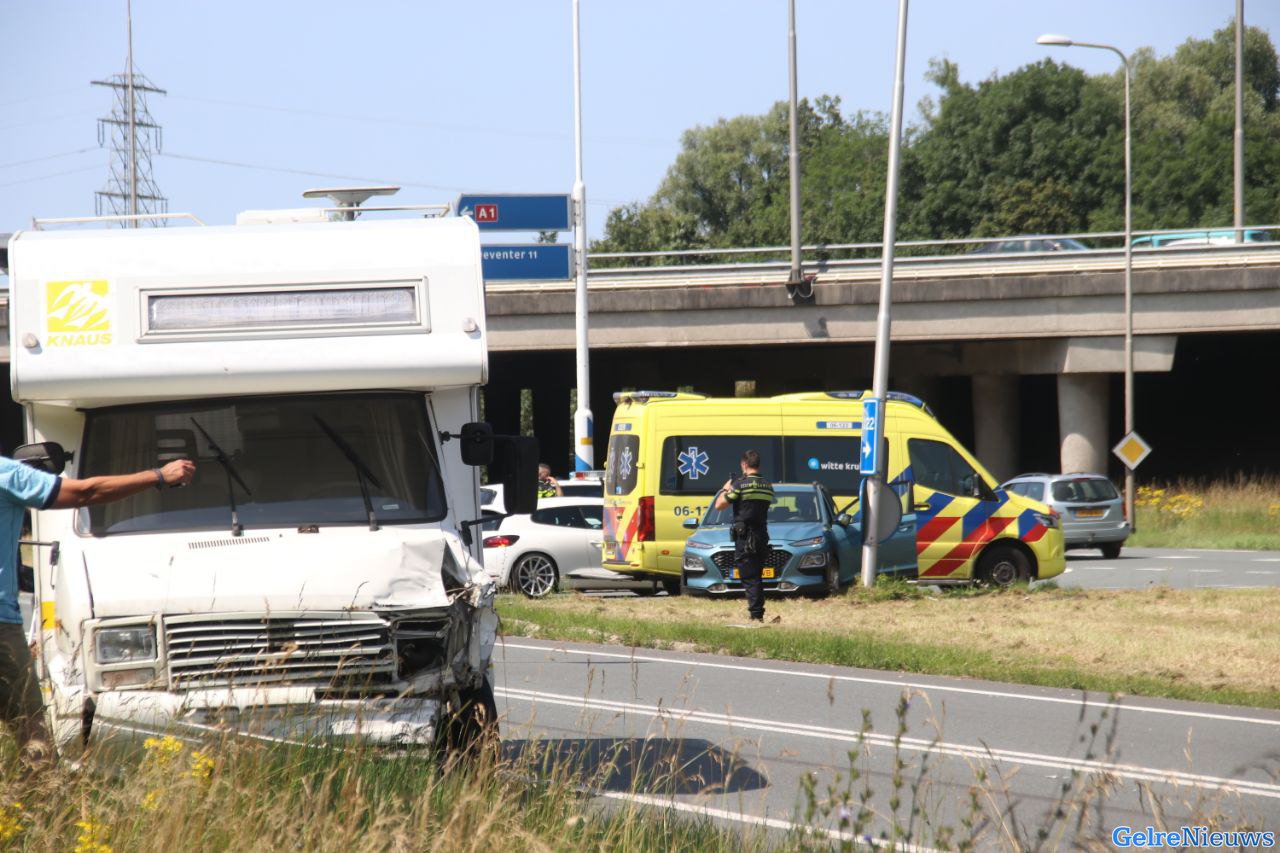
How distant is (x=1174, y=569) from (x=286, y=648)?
2189cm

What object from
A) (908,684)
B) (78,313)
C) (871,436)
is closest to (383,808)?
(78,313)

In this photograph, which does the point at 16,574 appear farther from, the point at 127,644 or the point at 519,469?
the point at 519,469

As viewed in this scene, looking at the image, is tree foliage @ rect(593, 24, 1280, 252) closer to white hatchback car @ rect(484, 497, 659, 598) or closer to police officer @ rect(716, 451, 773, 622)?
white hatchback car @ rect(484, 497, 659, 598)

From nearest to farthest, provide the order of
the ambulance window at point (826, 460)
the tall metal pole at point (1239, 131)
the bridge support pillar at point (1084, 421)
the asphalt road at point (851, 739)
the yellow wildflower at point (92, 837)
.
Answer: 1. the yellow wildflower at point (92, 837)
2. the asphalt road at point (851, 739)
3. the ambulance window at point (826, 460)
4. the bridge support pillar at point (1084, 421)
5. the tall metal pole at point (1239, 131)

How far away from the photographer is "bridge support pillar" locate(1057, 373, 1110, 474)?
39031 millimetres

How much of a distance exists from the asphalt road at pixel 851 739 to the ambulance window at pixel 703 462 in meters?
7.79

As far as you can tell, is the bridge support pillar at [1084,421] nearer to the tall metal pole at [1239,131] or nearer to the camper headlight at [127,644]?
the tall metal pole at [1239,131]

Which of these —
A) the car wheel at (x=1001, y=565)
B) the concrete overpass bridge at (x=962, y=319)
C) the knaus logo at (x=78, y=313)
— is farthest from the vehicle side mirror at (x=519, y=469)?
the concrete overpass bridge at (x=962, y=319)

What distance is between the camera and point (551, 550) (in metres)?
22.4

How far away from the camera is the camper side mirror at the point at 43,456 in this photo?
7.21 metres

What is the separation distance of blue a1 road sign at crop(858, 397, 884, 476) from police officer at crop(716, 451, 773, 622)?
323 centimetres

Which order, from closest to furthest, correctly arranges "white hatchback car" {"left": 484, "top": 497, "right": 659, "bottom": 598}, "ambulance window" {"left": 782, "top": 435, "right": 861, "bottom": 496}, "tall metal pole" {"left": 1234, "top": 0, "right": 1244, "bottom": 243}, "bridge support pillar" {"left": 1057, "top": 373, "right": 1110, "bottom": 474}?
"white hatchback car" {"left": 484, "top": 497, "right": 659, "bottom": 598} < "ambulance window" {"left": 782, "top": 435, "right": 861, "bottom": 496} < "bridge support pillar" {"left": 1057, "top": 373, "right": 1110, "bottom": 474} < "tall metal pole" {"left": 1234, "top": 0, "right": 1244, "bottom": 243}

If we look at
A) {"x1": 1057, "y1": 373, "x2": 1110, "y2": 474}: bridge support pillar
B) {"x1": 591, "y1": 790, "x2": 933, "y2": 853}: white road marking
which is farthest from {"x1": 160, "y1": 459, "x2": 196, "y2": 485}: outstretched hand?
{"x1": 1057, "y1": 373, "x2": 1110, "y2": 474}: bridge support pillar

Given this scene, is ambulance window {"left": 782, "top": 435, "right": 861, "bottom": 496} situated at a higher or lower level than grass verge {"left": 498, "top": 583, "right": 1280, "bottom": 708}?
higher
